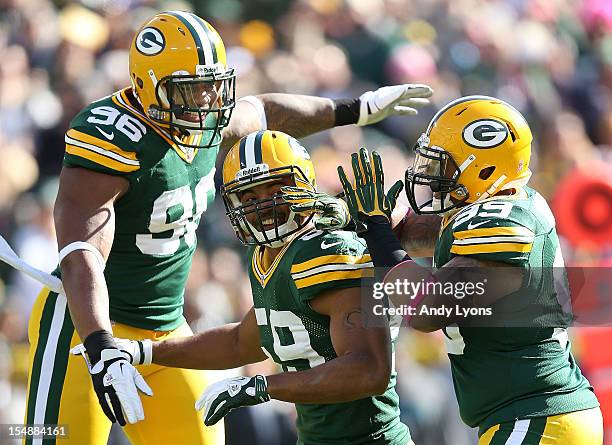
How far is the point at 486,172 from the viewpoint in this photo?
425 centimetres

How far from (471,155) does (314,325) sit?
0.85 metres

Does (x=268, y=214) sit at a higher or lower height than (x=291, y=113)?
lower

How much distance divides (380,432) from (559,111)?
658cm

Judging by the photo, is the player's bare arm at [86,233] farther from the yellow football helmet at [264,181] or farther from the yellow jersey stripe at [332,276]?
the yellow jersey stripe at [332,276]

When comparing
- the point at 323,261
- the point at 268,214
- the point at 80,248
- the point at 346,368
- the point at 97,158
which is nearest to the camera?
the point at 346,368

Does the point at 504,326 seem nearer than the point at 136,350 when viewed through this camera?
Yes

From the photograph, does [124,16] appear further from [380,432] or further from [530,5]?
[380,432]

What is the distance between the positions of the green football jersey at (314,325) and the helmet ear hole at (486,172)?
Result: 1.69ft

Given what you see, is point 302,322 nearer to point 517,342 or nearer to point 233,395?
point 233,395

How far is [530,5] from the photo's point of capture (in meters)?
11.2

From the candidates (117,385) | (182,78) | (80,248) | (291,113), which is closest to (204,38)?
(182,78)

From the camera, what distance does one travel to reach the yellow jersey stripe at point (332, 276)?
150 inches

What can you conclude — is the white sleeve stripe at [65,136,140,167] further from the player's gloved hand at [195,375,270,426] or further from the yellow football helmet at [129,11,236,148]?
the player's gloved hand at [195,375,270,426]

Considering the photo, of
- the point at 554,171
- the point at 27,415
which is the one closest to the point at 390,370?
the point at 27,415
